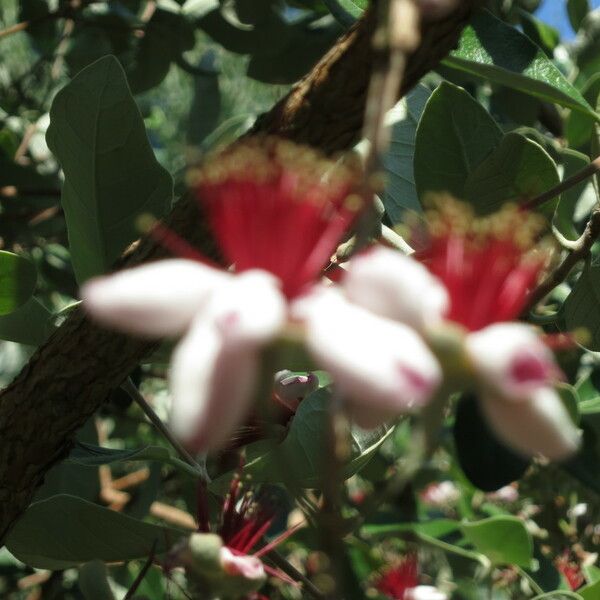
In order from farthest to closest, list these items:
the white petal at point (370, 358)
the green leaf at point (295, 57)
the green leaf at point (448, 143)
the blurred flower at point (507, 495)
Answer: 1. the blurred flower at point (507, 495)
2. the green leaf at point (295, 57)
3. the green leaf at point (448, 143)
4. the white petal at point (370, 358)

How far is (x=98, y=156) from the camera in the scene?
83 centimetres

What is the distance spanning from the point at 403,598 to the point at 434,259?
1.56ft

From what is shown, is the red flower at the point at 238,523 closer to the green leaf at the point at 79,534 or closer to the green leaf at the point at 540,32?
the green leaf at the point at 79,534

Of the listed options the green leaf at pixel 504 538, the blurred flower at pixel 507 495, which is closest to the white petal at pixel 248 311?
the green leaf at pixel 504 538

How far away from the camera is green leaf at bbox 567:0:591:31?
156 centimetres

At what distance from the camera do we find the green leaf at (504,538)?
1069 mm

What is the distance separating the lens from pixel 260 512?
28.3 inches

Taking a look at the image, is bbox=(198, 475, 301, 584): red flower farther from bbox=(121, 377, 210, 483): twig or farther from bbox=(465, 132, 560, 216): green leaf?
bbox=(465, 132, 560, 216): green leaf

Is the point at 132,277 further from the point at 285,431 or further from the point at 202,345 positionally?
the point at 285,431

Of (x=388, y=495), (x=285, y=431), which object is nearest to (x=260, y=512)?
(x=285, y=431)

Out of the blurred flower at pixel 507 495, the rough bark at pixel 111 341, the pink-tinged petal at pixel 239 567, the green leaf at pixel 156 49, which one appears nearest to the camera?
the pink-tinged petal at pixel 239 567

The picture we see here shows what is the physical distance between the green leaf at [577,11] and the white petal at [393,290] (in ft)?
4.17

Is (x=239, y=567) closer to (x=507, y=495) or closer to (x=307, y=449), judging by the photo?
(x=307, y=449)

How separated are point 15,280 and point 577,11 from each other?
3.50ft
